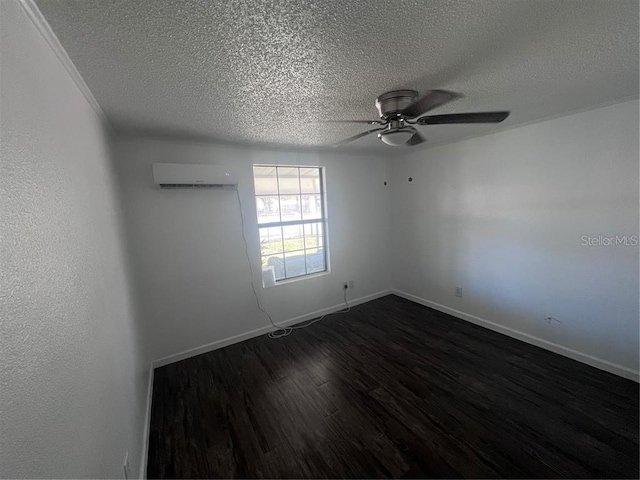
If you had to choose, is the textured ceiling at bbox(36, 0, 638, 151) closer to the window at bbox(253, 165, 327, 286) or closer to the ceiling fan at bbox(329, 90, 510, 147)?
the ceiling fan at bbox(329, 90, 510, 147)

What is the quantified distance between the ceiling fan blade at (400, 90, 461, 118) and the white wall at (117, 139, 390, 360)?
1.75m

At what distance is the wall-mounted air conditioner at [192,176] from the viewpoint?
238 centimetres

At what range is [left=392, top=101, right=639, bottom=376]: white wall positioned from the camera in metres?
2.08

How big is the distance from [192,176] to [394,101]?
1.97 meters

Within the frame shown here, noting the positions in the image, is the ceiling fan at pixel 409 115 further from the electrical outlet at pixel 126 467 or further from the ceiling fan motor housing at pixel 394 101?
the electrical outlet at pixel 126 467

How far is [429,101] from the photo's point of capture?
1.76m

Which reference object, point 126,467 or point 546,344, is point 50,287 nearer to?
point 126,467

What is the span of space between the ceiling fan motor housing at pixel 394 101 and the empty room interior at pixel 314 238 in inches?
0.4

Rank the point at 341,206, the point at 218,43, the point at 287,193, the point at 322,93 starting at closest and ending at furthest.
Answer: the point at 218,43, the point at 322,93, the point at 287,193, the point at 341,206

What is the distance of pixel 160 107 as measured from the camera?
168 cm

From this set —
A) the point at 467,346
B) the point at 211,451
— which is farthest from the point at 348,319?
the point at 211,451

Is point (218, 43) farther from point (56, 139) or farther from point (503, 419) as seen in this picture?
point (503, 419)

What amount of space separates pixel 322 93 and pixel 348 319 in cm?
278

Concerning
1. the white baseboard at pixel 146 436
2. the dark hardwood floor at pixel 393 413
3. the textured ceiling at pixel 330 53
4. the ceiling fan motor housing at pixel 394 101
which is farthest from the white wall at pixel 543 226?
the white baseboard at pixel 146 436
